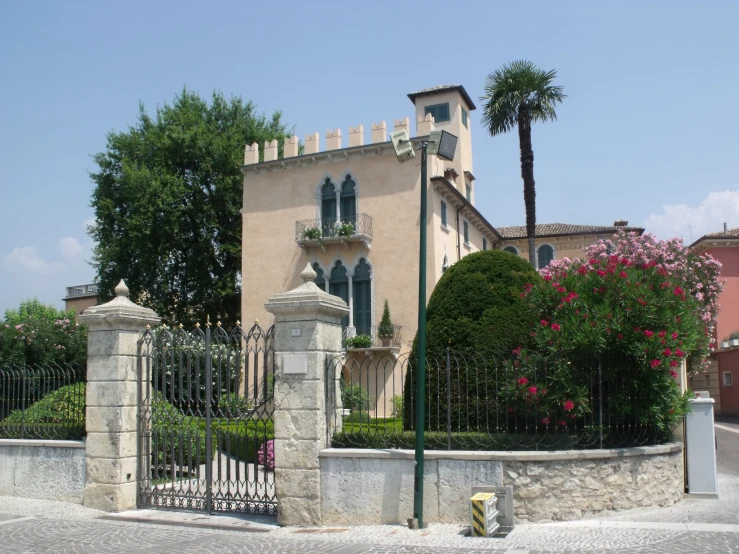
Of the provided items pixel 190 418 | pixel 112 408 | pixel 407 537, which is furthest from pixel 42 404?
pixel 407 537

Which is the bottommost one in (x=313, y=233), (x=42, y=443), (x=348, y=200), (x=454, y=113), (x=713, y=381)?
(x=713, y=381)

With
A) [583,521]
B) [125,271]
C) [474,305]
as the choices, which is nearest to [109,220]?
[125,271]

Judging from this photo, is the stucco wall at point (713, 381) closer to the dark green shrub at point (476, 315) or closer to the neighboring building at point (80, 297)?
the dark green shrub at point (476, 315)

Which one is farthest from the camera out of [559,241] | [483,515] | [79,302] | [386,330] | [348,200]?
[79,302]

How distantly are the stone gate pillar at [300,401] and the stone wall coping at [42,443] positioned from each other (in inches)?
144

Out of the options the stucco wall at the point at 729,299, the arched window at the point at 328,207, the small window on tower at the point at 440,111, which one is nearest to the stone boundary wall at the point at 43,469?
the arched window at the point at 328,207

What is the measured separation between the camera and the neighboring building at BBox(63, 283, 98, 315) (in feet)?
171

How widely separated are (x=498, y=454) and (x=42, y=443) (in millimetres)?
7369

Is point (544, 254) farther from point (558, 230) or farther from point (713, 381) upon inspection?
point (713, 381)

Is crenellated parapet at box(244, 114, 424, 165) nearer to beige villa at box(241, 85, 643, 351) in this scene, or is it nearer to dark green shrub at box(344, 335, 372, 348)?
beige villa at box(241, 85, 643, 351)

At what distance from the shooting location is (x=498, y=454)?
8.75 metres

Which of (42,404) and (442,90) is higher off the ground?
(442,90)

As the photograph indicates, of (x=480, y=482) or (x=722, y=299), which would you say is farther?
(x=722, y=299)

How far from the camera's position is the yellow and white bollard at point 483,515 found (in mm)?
8164
